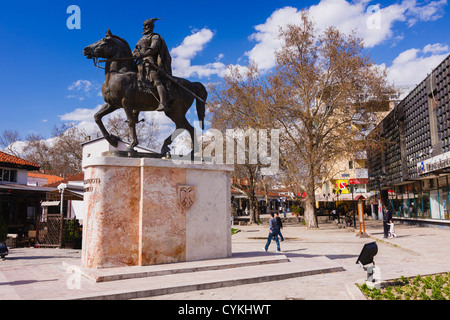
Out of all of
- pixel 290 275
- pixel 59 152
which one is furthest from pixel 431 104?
pixel 59 152

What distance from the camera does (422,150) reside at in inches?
985

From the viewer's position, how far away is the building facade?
70.7ft

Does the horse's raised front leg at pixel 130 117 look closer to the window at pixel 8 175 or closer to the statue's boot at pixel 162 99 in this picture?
the statue's boot at pixel 162 99

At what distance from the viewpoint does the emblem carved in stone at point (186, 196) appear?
8664 millimetres

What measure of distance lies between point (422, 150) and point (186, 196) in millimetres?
21937

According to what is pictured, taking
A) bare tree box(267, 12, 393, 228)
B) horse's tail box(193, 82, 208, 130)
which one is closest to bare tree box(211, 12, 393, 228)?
bare tree box(267, 12, 393, 228)

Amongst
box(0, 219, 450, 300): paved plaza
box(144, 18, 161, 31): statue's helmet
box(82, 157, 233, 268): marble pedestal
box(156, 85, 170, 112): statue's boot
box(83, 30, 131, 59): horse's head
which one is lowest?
box(0, 219, 450, 300): paved plaza

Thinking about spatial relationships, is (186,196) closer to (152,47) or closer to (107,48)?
(152,47)

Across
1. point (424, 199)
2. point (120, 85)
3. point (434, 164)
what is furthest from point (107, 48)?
point (424, 199)

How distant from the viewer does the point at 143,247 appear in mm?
7938

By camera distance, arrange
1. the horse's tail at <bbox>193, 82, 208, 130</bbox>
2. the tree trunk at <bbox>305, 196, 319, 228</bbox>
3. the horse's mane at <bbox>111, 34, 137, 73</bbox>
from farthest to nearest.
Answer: the tree trunk at <bbox>305, 196, 319, 228</bbox>, the horse's tail at <bbox>193, 82, 208, 130</bbox>, the horse's mane at <bbox>111, 34, 137, 73</bbox>

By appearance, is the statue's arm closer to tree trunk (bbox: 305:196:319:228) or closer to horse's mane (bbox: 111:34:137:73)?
horse's mane (bbox: 111:34:137:73)
